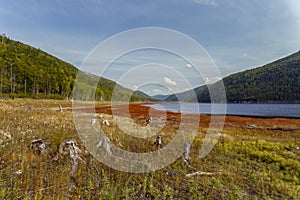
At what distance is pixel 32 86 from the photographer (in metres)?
86.9

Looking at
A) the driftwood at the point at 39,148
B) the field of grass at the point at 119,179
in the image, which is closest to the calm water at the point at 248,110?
the field of grass at the point at 119,179

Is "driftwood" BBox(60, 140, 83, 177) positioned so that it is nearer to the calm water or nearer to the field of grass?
the field of grass

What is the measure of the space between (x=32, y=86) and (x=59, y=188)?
95.5 m

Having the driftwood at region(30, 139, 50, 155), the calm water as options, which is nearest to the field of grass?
the driftwood at region(30, 139, 50, 155)

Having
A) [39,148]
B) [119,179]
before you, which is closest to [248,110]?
[119,179]

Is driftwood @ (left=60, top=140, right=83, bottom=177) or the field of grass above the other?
driftwood @ (left=60, top=140, right=83, bottom=177)

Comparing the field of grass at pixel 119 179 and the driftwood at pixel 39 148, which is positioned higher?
the driftwood at pixel 39 148

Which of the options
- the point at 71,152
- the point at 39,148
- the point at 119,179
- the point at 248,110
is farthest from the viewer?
the point at 248,110

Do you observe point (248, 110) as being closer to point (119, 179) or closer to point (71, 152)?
point (119, 179)

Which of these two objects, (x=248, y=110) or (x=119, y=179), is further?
(x=248, y=110)

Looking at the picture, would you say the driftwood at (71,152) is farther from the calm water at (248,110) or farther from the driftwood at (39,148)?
the calm water at (248,110)

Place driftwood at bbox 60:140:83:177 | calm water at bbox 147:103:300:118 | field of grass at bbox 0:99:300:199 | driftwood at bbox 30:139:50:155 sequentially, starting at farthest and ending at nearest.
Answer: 1. calm water at bbox 147:103:300:118
2. driftwood at bbox 30:139:50:155
3. driftwood at bbox 60:140:83:177
4. field of grass at bbox 0:99:300:199

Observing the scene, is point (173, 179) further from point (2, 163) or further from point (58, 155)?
point (2, 163)

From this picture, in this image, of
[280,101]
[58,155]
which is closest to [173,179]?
[58,155]
